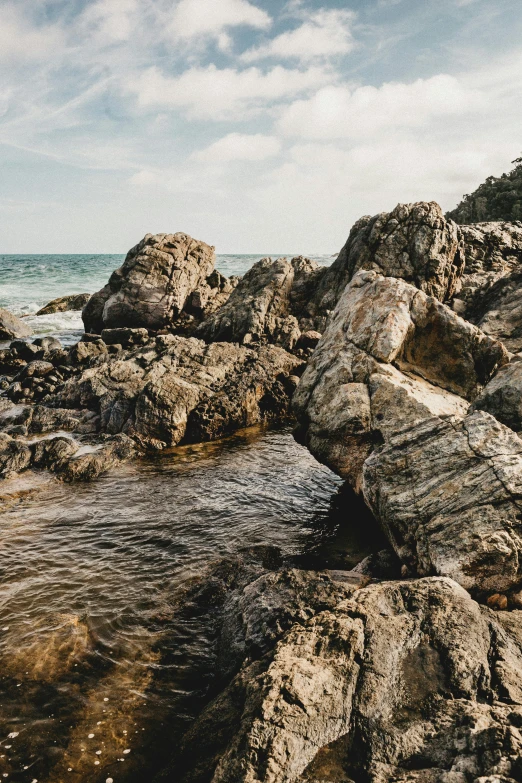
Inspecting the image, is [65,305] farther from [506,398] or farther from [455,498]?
[455,498]

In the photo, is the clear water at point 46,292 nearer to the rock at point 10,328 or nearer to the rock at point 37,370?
the rock at point 10,328

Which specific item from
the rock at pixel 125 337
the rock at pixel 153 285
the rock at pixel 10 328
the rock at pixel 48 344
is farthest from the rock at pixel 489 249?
the rock at pixel 10 328

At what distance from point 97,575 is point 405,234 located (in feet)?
78.2

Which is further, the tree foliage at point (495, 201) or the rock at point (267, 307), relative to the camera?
the tree foliage at point (495, 201)

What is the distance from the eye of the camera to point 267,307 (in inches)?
1159

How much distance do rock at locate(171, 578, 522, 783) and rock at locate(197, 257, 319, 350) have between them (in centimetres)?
2093

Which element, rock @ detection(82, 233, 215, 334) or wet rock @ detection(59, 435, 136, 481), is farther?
rock @ detection(82, 233, 215, 334)

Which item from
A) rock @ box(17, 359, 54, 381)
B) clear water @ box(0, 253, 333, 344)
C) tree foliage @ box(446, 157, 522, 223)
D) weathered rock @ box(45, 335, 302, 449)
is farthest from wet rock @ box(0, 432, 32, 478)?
tree foliage @ box(446, 157, 522, 223)

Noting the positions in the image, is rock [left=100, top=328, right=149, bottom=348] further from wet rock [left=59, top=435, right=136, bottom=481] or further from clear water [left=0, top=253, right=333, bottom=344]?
wet rock [left=59, top=435, right=136, bottom=481]

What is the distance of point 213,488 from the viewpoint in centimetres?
1412

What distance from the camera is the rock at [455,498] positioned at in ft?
22.5

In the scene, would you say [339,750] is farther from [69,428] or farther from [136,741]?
[69,428]

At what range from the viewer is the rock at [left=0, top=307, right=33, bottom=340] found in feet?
129

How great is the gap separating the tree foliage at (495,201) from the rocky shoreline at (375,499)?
33131 millimetres
